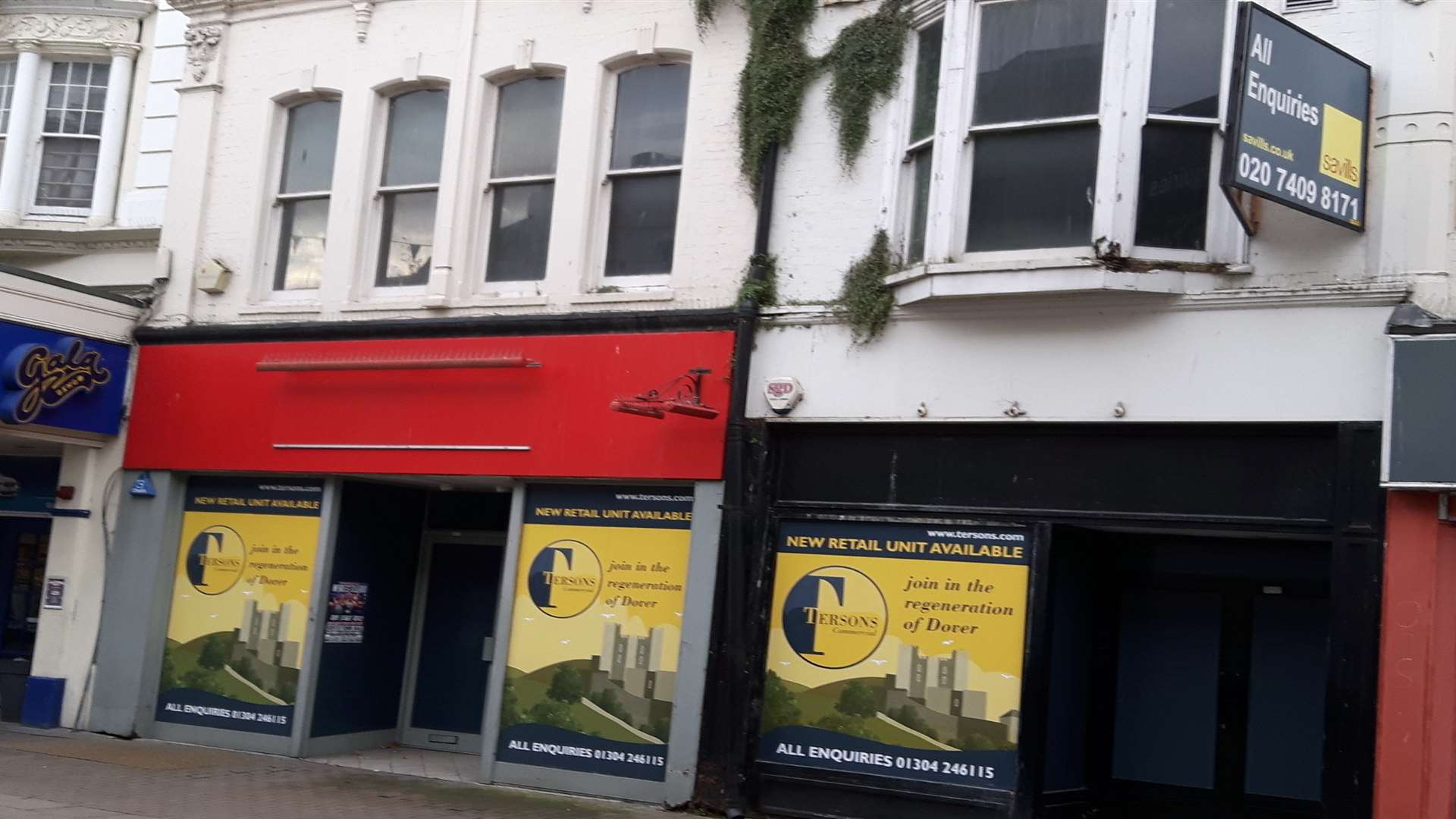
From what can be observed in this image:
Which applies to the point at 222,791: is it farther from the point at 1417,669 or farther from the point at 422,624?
the point at 1417,669

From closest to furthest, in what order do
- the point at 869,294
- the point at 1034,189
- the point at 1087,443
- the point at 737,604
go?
the point at 1087,443
the point at 1034,189
the point at 869,294
the point at 737,604

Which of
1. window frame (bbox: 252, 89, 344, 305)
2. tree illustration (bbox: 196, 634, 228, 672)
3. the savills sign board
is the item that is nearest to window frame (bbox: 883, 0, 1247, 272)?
the savills sign board

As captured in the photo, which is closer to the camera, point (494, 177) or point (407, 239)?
point (494, 177)

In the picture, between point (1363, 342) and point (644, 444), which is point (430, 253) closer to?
point (644, 444)

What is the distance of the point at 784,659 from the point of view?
37.2ft

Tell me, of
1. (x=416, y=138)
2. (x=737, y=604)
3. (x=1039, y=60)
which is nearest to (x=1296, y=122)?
(x=1039, y=60)

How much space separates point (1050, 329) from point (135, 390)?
9663mm

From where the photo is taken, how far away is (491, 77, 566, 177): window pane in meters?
13.6

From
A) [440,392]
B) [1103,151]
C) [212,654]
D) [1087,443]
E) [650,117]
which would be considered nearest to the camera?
[1103,151]

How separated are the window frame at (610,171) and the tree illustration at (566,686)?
339 centimetres

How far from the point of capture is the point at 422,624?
1505 cm

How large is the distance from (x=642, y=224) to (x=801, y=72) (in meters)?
2.02

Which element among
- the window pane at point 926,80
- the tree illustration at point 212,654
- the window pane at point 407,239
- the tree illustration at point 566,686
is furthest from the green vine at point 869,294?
the tree illustration at point 212,654

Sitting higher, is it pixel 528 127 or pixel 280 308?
pixel 528 127
